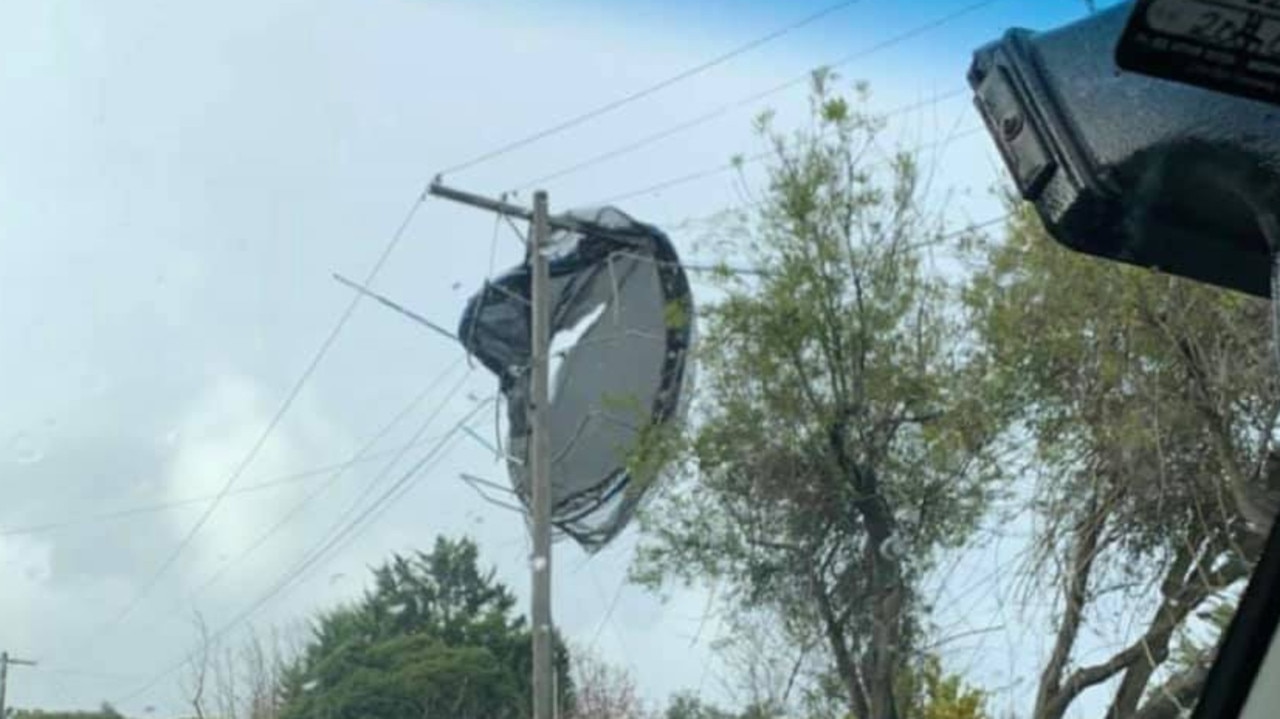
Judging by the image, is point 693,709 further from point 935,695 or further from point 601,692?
point 601,692

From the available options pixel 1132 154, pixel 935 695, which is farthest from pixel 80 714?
pixel 1132 154

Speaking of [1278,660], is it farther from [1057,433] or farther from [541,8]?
[541,8]

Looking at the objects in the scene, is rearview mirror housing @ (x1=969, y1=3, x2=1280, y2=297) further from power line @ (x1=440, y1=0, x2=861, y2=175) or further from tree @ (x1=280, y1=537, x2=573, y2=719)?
tree @ (x1=280, y1=537, x2=573, y2=719)

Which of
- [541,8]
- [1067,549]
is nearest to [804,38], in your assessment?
[541,8]

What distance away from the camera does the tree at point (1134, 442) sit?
4336 millimetres

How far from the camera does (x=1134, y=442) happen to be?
4996 mm

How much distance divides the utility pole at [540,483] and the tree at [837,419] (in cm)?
329

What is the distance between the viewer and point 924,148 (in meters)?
6.64

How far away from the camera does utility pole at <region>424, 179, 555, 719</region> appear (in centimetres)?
1136

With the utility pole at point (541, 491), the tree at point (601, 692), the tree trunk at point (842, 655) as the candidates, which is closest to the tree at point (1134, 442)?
the tree trunk at point (842, 655)

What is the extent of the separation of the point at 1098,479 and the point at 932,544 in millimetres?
1759

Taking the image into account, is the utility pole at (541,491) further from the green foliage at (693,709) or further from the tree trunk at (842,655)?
the tree trunk at (842,655)

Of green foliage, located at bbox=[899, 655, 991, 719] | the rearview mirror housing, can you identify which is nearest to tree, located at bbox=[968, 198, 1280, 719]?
the rearview mirror housing

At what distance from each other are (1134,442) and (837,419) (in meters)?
2.30
